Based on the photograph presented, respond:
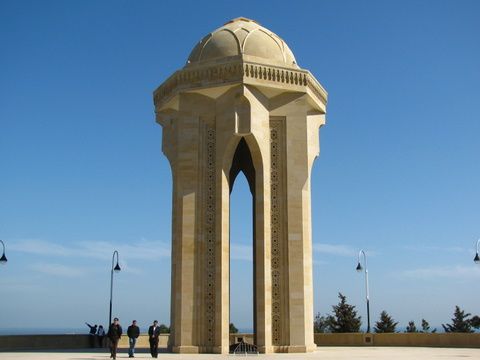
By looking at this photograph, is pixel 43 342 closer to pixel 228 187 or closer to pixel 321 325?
pixel 228 187

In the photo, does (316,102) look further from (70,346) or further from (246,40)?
(70,346)

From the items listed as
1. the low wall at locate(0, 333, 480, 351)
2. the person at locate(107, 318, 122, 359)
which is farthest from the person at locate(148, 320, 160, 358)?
the low wall at locate(0, 333, 480, 351)

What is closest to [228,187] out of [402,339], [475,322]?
[402,339]

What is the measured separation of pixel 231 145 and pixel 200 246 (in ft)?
13.3

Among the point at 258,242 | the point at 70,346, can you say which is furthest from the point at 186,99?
the point at 70,346

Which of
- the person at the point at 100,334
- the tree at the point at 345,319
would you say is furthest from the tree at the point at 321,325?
the person at the point at 100,334

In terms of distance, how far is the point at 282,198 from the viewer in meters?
25.1

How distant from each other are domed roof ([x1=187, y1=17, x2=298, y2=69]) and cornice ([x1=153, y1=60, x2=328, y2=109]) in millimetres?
437

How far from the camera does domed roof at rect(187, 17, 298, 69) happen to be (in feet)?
85.3

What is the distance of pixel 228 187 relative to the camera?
25.2 metres

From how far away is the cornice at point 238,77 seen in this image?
24703 millimetres

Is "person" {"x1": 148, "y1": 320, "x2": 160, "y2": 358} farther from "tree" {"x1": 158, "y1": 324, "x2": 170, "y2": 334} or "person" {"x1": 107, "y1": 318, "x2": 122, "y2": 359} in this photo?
"tree" {"x1": 158, "y1": 324, "x2": 170, "y2": 334}

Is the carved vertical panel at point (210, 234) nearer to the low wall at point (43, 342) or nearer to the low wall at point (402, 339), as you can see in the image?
the low wall at point (43, 342)

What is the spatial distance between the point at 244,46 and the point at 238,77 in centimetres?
207
